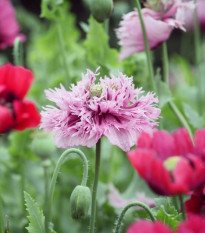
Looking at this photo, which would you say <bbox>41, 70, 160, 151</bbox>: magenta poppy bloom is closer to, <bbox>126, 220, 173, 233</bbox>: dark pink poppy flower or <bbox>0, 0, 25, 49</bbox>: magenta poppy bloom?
<bbox>126, 220, 173, 233</bbox>: dark pink poppy flower

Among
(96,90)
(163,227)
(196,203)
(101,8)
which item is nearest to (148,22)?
(101,8)

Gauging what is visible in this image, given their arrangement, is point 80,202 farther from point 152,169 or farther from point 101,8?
point 101,8

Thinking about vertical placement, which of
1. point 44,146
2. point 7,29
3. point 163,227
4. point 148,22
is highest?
point 7,29

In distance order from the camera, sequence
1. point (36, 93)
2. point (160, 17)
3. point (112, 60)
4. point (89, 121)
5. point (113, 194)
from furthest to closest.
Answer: point (36, 93) < point (112, 60) < point (113, 194) < point (160, 17) < point (89, 121)

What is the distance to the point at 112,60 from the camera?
1.01m

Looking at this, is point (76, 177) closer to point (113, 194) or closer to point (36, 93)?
point (113, 194)

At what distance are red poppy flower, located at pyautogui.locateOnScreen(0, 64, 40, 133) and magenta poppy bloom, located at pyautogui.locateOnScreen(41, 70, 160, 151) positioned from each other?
2 centimetres

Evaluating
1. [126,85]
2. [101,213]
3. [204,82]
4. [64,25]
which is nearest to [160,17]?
[126,85]

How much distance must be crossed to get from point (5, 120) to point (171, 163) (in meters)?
0.19

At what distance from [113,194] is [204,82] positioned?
0.79 m

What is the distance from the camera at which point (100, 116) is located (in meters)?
0.61

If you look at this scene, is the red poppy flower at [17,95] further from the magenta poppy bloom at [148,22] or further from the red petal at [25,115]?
the magenta poppy bloom at [148,22]

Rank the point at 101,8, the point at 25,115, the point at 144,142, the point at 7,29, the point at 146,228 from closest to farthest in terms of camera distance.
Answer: the point at 146,228, the point at 144,142, the point at 25,115, the point at 101,8, the point at 7,29

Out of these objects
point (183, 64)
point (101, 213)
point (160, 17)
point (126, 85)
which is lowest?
point (101, 213)
